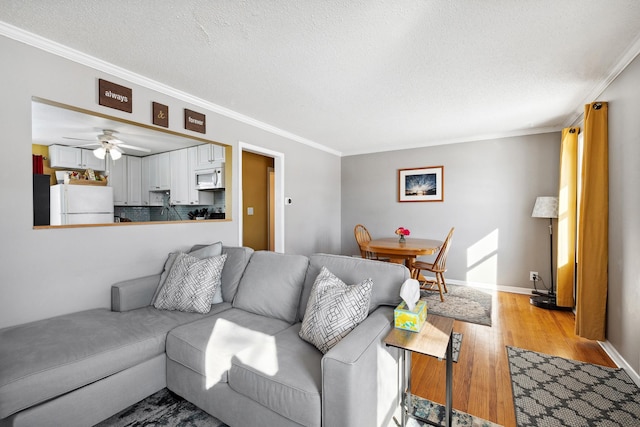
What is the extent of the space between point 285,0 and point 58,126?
195cm

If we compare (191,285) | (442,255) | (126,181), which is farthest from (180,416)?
(442,255)

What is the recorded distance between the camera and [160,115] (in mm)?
2662

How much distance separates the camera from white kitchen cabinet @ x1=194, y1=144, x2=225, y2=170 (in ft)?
10.7

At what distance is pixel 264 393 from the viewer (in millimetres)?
1355

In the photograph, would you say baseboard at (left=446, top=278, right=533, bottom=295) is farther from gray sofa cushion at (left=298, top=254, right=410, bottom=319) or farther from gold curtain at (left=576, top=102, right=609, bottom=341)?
gray sofa cushion at (left=298, top=254, right=410, bottom=319)

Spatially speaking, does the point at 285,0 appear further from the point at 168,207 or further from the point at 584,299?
the point at 584,299

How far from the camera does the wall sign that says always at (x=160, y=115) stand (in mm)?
2623

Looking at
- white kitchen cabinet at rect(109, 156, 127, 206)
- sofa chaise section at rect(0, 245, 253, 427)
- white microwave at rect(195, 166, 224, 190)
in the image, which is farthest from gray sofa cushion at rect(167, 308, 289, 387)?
white microwave at rect(195, 166, 224, 190)

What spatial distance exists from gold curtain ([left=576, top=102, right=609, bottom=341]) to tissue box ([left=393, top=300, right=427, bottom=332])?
2055 millimetres

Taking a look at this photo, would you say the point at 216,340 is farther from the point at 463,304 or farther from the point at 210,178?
the point at 463,304

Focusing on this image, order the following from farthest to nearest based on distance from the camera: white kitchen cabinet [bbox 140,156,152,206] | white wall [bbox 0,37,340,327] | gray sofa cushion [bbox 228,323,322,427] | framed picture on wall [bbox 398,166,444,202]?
framed picture on wall [bbox 398,166,444,202], white kitchen cabinet [bbox 140,156,152,206], white wall [bbox 0,37,340,327], gray sofa cushion [bbox 228,323,322,427]

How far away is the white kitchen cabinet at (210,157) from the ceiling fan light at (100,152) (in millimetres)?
926

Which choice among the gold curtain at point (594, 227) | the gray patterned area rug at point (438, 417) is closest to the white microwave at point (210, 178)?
the gray patterned area rug at point (438, 417)

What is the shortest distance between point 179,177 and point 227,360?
2.41 metres
